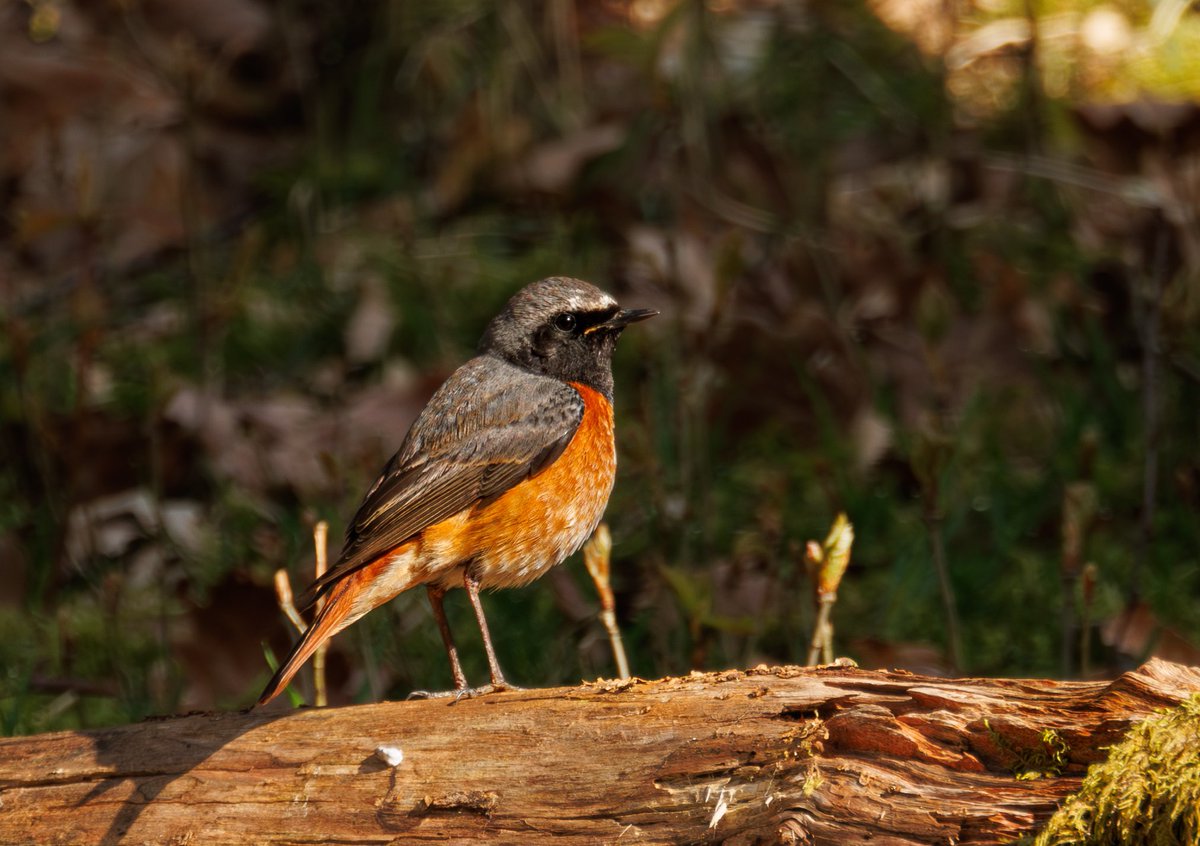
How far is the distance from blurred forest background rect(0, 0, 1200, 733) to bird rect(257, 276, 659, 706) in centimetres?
→ 36

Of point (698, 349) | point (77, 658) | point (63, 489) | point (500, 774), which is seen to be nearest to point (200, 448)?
point (63, 489)

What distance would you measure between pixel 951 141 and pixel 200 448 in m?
4.99

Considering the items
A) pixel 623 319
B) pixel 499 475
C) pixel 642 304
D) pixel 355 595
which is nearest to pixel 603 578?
pixel 499 475

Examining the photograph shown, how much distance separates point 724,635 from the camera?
5.23 metres

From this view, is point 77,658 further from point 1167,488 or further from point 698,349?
point 1167,488

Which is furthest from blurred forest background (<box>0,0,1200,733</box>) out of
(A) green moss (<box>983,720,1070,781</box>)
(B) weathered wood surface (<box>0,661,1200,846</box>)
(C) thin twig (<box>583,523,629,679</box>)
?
(A) green moss (<box>983,720,1070,781</box>)

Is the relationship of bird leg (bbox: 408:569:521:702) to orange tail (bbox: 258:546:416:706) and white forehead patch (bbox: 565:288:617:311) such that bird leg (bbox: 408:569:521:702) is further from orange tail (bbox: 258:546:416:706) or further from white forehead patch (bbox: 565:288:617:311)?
white forehead patch (bbox: 565:288:617:311)

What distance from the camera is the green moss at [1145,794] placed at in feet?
8.40

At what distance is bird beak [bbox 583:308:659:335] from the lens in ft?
16.5

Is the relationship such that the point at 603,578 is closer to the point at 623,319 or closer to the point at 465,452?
the point at 465,452

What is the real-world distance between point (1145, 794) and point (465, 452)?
2.62m

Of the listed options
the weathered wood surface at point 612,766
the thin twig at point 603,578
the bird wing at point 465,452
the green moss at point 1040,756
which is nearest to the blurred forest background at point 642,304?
the thin twig at point 603,578

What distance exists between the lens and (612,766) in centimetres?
312

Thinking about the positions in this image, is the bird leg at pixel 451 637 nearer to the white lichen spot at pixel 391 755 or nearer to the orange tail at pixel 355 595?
the orange tail at pixel 355 595
